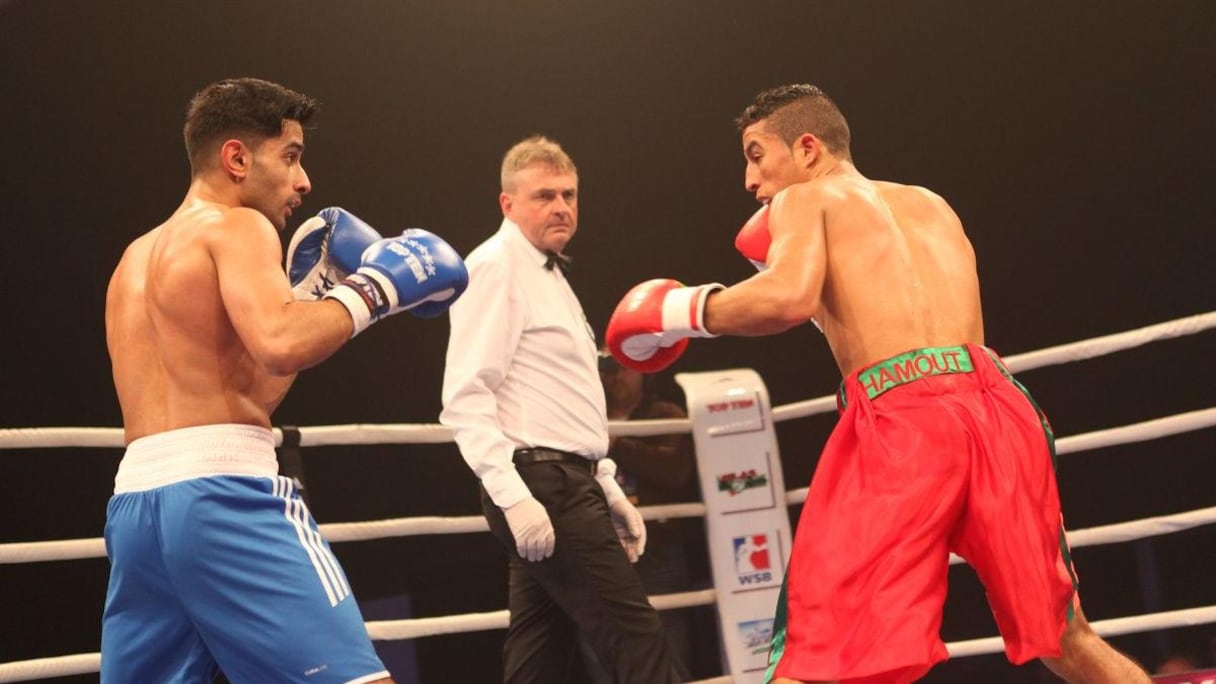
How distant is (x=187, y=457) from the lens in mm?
1888

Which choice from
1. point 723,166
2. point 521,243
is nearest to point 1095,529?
point 521,243

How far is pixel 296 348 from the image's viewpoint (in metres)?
1.83

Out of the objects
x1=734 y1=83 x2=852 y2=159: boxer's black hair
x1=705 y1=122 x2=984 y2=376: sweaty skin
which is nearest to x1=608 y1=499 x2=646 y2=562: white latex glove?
x1=705 y1=122 x2=984 y2=376: sweaty skin

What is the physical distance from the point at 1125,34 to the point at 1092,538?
3.71m

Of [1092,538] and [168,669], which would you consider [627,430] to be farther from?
[168,669]

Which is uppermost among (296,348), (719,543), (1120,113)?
(1120,113)

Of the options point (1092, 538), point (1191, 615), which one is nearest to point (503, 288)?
point (1092, 538)

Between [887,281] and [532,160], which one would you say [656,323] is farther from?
[532,160]

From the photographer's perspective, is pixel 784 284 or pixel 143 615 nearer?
pixel 143 615

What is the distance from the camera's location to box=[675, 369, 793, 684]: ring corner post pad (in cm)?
332

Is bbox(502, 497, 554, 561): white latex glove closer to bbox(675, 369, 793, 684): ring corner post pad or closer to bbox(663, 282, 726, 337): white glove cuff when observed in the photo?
bbox(663, 282, 726, 337): white glove cuff

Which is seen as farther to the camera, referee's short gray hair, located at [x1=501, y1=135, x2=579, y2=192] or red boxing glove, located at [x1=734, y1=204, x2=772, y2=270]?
referee's short gray hair, located at [x1=501, y1=135, x2=579, y2=192]

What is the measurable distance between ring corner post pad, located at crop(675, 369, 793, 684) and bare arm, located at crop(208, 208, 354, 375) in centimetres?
166

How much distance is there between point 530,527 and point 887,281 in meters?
0.89
